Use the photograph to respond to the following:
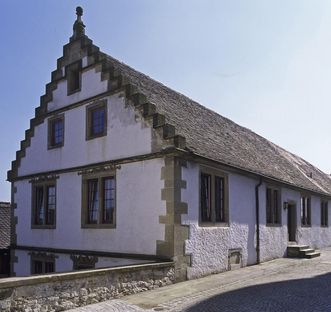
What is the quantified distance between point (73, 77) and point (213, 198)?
775cm

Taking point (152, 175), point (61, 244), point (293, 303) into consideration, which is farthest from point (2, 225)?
point (293, 303)

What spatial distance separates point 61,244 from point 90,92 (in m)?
5.91

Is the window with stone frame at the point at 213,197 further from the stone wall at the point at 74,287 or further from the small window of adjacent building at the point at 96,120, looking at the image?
the small window of adjacent building at the point at 96,120

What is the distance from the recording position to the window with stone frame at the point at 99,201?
48.8 feet

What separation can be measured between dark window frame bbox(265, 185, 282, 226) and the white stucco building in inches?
1.9

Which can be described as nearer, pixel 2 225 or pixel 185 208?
pixel 185 208

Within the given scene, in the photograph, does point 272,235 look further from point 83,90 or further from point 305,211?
point 83,90

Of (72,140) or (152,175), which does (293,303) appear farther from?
(72,140)

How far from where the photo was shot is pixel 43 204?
59.1 ft

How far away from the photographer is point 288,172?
2311 cm

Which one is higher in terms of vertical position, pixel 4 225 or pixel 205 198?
pixel 205 198

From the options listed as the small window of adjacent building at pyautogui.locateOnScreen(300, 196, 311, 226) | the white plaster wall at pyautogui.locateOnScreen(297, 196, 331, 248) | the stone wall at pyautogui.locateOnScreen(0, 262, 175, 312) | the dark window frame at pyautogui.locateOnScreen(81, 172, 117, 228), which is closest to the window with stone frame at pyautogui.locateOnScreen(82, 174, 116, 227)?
the dark window frame at pyautogui.locateOnScreen(81, 172, 117, 228)

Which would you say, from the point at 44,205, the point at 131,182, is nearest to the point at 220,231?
the point at 131,182

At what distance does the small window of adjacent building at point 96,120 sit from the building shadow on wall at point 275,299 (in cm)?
744
